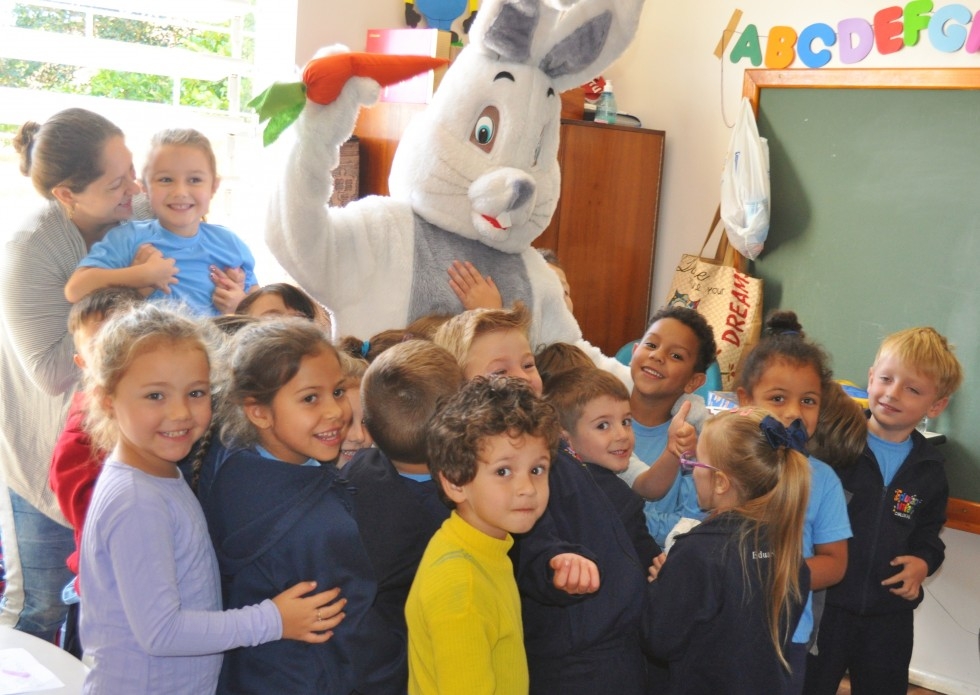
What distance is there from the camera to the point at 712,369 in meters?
3.40

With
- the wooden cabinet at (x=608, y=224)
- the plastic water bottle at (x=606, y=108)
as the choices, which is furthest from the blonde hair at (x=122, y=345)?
the plastic water bottle at (x=606, y=108)

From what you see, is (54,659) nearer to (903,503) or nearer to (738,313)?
(903,503)

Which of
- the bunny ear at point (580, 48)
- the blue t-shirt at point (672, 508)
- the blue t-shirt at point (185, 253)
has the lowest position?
the blue t-shirt at point (672, 508)

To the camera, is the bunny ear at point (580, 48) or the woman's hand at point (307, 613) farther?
the bunny ear at point (580, 48)

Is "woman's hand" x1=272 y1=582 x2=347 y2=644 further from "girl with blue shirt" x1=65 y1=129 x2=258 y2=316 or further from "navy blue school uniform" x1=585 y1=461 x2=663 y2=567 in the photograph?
"girl with blue shirt" x1=65 y1=129 x2=258 y2=316

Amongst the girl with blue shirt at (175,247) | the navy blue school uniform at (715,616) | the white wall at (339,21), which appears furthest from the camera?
the white wall at (339,21)

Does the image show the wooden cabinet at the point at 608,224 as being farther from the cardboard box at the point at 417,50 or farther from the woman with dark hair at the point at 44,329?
the woman with dark hair at the point at 44,329

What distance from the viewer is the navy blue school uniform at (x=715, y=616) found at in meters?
1.62

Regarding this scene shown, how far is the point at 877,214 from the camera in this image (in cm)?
349

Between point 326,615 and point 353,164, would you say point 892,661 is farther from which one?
point 353,164

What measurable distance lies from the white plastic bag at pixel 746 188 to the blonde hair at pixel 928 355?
1.32 m

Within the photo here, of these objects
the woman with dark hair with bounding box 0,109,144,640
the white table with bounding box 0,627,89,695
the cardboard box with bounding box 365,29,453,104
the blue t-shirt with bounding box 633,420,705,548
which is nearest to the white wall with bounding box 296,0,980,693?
the cardboard box with bounding box 365,29,453,104

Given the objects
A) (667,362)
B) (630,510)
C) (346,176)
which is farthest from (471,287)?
(346,176)

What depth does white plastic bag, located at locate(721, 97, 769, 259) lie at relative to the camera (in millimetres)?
3695
